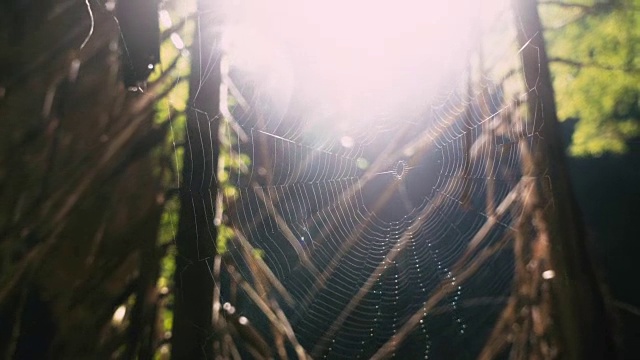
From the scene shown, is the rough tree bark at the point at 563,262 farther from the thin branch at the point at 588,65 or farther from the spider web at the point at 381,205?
the thin branch at the point at 588,65

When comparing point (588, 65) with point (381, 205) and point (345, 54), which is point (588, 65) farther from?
point (381, 205)

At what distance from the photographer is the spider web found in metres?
4.07

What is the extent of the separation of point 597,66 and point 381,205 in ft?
17.0

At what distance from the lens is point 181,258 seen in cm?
297

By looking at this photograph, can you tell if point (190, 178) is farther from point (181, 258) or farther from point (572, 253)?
point (572, 253)

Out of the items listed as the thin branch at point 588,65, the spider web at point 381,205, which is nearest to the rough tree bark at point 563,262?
the spider web at point 381,205

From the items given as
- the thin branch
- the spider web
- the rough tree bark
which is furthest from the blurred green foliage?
the rough tree bark

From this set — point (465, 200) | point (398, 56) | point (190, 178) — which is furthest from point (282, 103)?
point (190, 178)

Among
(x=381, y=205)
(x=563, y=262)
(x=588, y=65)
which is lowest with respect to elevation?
(x=381, y=205)

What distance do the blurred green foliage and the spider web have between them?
31cm

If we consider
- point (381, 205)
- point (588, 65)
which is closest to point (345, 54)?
point (588, 65)

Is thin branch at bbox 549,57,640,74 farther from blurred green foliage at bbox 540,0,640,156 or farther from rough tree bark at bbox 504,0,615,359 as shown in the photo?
rough tree bark at bbox 504,0,615,359

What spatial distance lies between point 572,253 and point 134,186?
7.62ft

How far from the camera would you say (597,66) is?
3.37m
